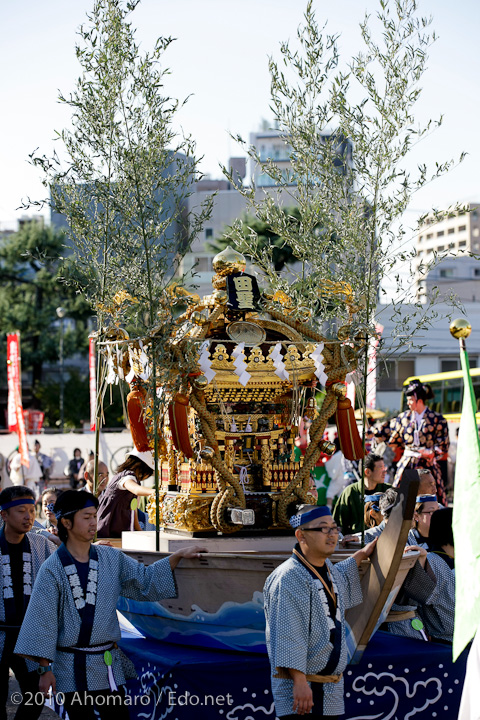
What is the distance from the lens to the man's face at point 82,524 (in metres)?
4.23

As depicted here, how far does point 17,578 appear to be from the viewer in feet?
16.1

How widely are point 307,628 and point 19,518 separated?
1931mm

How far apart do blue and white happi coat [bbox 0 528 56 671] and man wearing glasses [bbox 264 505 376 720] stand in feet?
5.21

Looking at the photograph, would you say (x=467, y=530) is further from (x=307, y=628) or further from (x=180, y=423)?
(x=180, y=423)

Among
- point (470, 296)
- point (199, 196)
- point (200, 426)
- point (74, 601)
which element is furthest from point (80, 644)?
point (470, 296)

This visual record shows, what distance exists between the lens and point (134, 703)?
4.96 meters

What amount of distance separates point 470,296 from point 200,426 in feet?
134

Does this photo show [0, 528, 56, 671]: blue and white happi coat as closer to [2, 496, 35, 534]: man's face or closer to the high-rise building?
[2, 496, 35, 534]: man's face

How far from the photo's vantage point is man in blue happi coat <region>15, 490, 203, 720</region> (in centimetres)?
405

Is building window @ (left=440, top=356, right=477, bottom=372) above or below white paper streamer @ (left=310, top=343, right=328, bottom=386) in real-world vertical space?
above

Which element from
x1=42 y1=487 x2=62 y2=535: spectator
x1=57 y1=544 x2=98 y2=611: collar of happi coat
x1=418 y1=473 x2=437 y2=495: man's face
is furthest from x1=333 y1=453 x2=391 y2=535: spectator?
x1=57 y1=544 x2=98 y2=611: collar of happi coat

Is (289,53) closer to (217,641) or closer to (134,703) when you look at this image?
(217,641)

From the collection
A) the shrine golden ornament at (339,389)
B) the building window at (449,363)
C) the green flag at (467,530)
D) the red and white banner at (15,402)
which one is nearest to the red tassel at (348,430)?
the shrine golden ornament at (339,389)

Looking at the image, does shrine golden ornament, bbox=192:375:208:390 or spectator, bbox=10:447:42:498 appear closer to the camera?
shrine golden ornament, bbox=192:375:208:390
